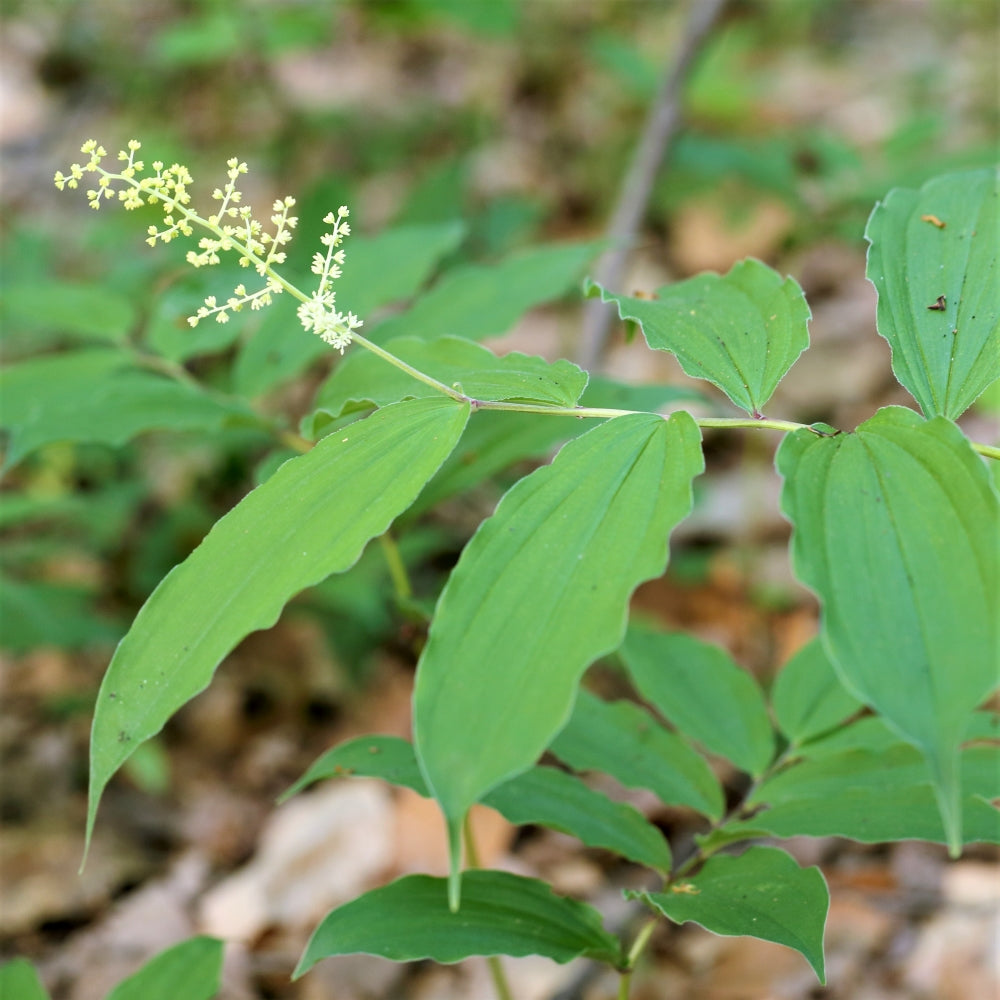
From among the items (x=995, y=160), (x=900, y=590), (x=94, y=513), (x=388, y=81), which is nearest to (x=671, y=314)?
(x=900, y=590)

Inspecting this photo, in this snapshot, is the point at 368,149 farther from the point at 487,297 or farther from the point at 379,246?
the point at 487,297

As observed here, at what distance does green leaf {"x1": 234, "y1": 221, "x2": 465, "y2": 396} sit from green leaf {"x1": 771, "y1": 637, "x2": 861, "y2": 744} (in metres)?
0.94

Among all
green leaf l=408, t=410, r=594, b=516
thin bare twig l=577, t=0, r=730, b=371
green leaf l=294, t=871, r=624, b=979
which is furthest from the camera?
thin bare twig l=577, t=0, r=730, b=371

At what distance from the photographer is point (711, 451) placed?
12.1 feet

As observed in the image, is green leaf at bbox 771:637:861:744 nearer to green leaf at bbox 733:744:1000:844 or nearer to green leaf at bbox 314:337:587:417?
green leaf at bbox 733:744:1000:844

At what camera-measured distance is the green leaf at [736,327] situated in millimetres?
1106

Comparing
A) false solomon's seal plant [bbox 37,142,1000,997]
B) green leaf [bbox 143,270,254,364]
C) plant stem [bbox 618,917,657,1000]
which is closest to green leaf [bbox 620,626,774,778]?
false solomon's seal plant [bbox 37,142,1000,997]

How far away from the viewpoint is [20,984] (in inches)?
56.4

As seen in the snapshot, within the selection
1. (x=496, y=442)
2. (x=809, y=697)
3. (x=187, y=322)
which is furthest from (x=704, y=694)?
(x=187, y=322)

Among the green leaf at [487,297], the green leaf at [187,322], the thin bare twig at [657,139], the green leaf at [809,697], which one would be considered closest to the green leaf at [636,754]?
the green leaf at [809,697]

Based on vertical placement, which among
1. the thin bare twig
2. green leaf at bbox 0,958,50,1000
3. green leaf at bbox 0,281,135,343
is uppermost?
the thin bare twig

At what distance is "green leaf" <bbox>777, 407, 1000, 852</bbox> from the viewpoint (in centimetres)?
76

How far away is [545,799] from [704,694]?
0.37m

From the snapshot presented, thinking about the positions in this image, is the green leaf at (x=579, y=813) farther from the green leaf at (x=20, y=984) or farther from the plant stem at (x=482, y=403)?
the green leaf at (x=20, y=984)
